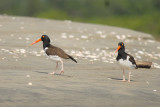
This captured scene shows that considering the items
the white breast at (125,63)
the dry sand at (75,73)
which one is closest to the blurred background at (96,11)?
the dry sand at (75,73)

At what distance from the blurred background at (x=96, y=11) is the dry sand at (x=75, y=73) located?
2193 inches

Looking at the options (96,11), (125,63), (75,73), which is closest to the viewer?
(125,63)

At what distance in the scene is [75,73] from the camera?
16.5m

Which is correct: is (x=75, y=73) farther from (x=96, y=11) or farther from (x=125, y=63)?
(x=96, y=11)

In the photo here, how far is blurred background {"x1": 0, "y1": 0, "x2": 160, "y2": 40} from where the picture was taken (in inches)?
3479

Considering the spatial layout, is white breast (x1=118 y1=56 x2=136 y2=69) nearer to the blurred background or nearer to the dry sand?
the dry sand

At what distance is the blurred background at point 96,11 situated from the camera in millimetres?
88375

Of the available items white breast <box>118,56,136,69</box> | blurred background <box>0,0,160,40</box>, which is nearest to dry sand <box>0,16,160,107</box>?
white breast <box>118,56,136,69</box>

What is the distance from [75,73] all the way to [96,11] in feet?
288

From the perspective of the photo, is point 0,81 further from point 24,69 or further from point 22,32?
point 22,32

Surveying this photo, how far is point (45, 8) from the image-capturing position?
103625 millimetres

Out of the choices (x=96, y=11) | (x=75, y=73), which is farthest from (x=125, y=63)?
(x=96, y=11)

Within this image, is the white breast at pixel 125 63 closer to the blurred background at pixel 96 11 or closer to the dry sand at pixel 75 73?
the dry sand at pixel 75 73

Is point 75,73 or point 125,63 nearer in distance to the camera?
point 125,63
